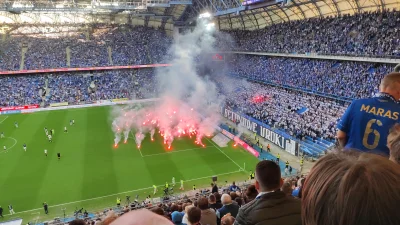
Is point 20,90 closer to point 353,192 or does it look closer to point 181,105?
point 181,105

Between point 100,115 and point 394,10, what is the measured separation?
35436mm

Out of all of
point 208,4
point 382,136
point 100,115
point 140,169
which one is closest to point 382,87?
point 382,136

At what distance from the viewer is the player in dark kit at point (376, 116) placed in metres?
3.61

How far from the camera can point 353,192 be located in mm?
1138

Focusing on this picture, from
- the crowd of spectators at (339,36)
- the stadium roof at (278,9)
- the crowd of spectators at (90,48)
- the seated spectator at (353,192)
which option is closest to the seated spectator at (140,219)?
the seated spectator at (353,192)

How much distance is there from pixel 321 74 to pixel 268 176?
35.7 m

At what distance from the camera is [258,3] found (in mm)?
36844

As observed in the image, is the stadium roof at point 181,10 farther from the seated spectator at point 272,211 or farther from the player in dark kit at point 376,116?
the seated spectator at point 272,211

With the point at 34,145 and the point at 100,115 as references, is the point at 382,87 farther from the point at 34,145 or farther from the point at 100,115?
the point at 100,115

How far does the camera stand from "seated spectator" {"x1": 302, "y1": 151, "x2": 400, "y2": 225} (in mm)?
1094

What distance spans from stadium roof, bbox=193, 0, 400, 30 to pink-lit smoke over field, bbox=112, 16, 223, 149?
6650 mm

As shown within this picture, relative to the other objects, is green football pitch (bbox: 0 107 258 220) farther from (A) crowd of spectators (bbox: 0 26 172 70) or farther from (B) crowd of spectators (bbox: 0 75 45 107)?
(A) crowd of spectators (bbox: 0 26 172 70)

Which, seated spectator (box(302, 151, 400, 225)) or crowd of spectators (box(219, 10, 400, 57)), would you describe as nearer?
seated spectator (box(302, 151, 400, 225))

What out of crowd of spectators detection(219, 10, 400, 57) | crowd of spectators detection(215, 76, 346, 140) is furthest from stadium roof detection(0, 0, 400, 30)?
crowd of spectators detection(215, 76, 346, 140)
